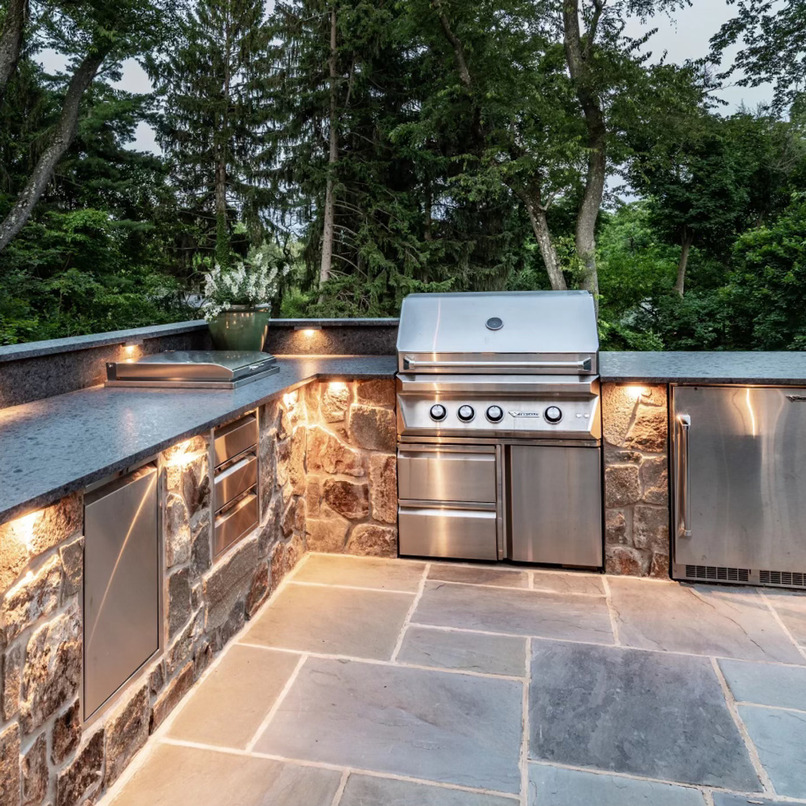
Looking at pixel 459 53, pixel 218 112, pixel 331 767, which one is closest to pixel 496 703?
pixel 331 767

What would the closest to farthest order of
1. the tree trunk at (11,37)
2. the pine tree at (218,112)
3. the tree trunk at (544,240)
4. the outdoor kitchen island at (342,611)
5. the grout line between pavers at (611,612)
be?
the outdoor kitchen island at (342,611) < the grout line between pavers at (611,612) < the tree trunk at (11,37) < the tree trunk at (544,240) < the pine tree at (218,112)

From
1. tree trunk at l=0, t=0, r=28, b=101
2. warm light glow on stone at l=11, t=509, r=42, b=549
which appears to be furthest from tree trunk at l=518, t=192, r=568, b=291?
warm light glow on stone at l=11, t=509, r=42, b=549

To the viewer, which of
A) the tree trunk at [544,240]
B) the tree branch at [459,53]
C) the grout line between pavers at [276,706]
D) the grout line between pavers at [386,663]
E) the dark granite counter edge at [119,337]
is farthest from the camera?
the tree trunk at [544,240]

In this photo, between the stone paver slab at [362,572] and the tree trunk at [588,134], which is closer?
the stone paver slab at [362,572]

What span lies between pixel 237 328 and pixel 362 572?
139 cm

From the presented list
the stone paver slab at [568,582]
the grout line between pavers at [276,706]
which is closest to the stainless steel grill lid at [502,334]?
the stone paver slab at [568,582]

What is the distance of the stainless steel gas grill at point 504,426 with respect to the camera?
2834mm

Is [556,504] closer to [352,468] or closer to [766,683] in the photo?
[352,468]

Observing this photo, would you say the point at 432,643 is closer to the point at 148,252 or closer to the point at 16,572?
the point at 16,572

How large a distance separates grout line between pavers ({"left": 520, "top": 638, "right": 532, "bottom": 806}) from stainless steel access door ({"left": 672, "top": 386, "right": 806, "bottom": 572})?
Answer: 3.26 ft

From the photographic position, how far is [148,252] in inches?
484

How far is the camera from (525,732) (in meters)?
1.81

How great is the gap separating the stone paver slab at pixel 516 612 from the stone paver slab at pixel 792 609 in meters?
0.65

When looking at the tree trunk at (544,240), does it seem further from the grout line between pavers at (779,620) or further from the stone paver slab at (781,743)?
the stone paver slab at (781,743)
